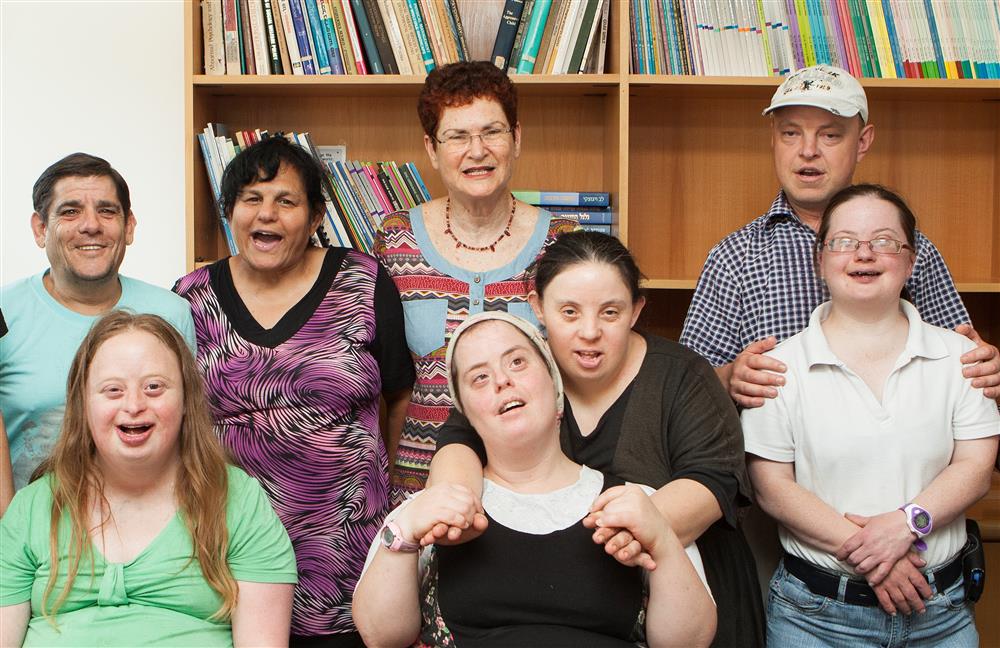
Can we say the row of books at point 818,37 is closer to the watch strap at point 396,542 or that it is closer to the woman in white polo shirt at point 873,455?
the woman in white polo shirt at point 873,455

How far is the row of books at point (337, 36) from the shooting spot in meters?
2.80

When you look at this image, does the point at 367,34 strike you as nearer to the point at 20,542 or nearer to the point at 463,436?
the point at 463,436

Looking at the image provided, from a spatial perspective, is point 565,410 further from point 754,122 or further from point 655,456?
point 754,122

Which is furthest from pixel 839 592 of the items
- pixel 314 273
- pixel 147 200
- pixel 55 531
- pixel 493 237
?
pixel 147 200

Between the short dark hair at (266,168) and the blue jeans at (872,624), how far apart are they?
1370mm

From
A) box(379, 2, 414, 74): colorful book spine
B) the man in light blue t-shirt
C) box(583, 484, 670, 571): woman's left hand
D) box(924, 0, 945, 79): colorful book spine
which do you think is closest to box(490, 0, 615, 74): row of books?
box(379, 2, 414, 74): colorful book spine

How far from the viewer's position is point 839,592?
193cm

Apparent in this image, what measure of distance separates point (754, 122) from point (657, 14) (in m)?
0.53

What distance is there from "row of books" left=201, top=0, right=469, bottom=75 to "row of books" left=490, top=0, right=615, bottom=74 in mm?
149

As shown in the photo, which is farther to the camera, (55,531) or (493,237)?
(493,237)

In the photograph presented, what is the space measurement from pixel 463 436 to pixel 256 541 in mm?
424

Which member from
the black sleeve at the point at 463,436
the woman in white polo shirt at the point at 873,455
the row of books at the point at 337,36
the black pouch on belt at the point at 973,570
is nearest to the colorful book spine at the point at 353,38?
the row of books at the point at 337,36

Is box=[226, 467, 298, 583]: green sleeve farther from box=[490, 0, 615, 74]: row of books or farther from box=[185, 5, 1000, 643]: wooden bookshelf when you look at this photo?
box=[490, 0, 615, 74]: row of books

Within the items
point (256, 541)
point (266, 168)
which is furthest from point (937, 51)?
point (256, 541)
